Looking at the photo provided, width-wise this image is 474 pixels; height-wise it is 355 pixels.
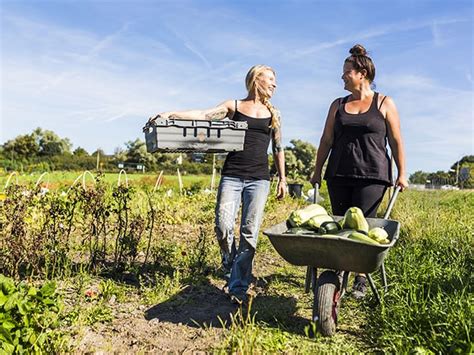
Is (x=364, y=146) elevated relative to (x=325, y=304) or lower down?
elevated

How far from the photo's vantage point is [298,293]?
4.00m

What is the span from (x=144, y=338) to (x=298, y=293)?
1534 millimetres

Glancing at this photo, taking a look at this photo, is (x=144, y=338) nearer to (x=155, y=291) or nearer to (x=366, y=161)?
(x=155, y=291)

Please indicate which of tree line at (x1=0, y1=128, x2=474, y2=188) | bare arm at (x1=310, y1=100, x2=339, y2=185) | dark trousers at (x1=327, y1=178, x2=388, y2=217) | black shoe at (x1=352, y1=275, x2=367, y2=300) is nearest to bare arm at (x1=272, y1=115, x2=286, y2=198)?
bare arm at (x1=310, y1=100, x2=339, y2=185)

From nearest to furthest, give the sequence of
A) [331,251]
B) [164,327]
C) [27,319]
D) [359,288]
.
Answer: [27,319]
[331,251]
[164,327]
[359,288]

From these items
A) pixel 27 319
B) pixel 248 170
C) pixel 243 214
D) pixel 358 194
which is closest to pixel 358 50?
pixel 358 194

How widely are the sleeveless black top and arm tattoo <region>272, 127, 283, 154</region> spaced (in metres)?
0.49

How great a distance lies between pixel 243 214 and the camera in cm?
362

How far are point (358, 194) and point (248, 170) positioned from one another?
814 millimetres

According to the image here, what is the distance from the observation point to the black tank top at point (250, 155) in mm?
3578

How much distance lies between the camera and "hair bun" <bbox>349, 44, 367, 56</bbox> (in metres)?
3.53

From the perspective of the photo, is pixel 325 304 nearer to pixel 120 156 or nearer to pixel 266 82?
pixel 266 82

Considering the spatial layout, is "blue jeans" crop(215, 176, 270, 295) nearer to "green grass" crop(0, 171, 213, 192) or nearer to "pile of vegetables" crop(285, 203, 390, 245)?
"pile of vegetables" crop(285, 203, 390, 245)

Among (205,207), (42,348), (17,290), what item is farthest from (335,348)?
(205,207)
